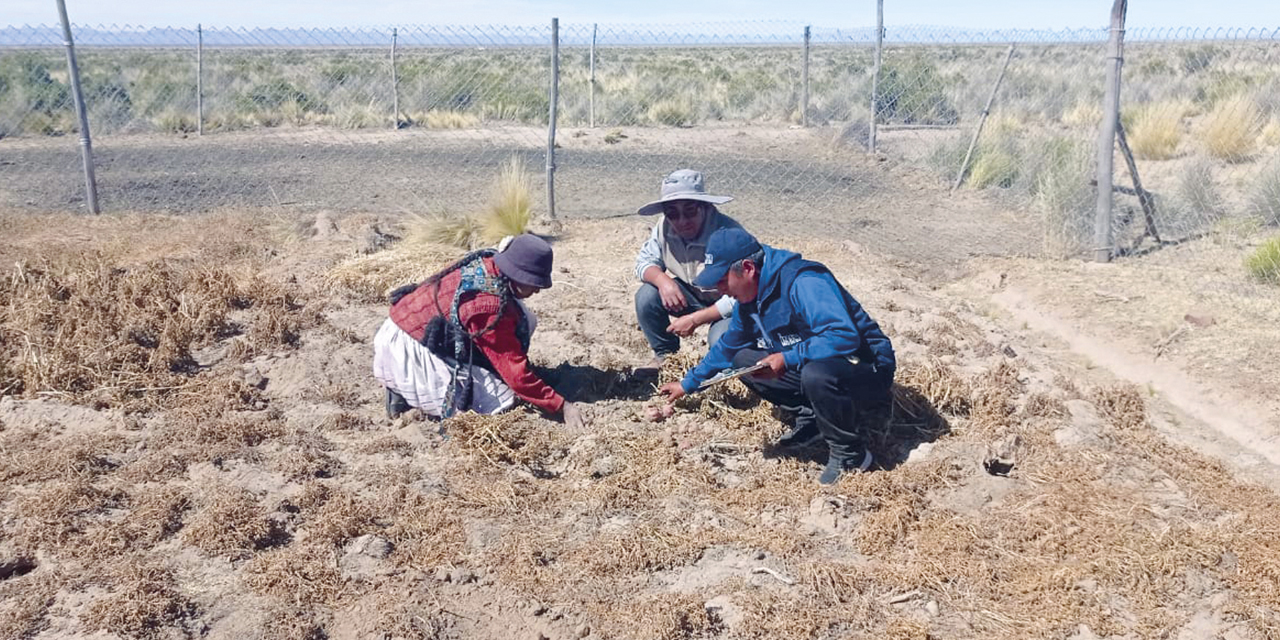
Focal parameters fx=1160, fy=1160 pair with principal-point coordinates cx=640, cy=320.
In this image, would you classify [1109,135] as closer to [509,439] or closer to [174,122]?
[509,439]

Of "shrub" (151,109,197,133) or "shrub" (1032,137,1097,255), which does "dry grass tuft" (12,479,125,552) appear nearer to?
"shrub" (1032,137,1097,255)

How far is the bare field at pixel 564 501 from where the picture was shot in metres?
3.56

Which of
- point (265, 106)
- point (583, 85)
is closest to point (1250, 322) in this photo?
point (265, 106)

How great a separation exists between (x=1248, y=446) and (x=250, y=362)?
4761mm

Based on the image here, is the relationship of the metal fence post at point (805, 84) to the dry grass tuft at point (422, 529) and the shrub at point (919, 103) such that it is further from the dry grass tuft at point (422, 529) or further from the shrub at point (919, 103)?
the dry grass tuft at point (422, 529)

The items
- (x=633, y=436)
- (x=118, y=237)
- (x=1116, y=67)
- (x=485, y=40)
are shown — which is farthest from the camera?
(x=485, y=40)

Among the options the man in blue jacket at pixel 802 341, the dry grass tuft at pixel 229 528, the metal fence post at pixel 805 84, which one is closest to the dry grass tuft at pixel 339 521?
the dry grass tuft at pixel 229 528

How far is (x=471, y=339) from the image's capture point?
15.9 ft

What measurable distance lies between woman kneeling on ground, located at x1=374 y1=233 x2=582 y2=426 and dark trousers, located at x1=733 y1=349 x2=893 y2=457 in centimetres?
88

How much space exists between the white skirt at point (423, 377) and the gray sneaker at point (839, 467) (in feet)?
4.62

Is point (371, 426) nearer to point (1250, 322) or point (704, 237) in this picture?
point (704, 237)

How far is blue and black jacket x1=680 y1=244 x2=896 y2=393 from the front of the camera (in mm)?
4176

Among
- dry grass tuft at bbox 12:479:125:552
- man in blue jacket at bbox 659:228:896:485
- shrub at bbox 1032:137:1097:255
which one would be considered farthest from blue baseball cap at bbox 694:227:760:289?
shrub at bbox 1032:137:1097:255

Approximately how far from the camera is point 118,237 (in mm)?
8789
